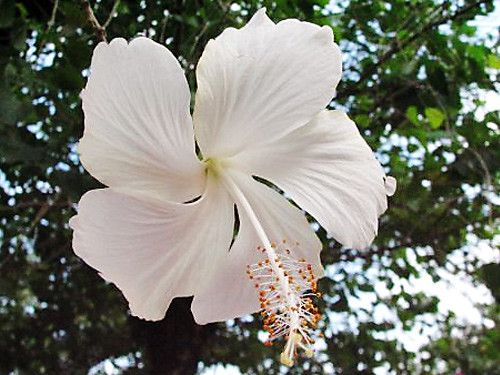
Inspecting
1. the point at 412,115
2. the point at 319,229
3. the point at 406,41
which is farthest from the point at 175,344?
the point at 406,41

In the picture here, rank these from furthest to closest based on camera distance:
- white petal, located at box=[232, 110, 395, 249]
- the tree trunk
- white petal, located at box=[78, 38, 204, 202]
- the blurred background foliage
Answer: the tree trunk < the blurred background foliage < white petal, located at box=[232, 110, 395, 249] < white petal, located at box=[78, 38, 204, 202]

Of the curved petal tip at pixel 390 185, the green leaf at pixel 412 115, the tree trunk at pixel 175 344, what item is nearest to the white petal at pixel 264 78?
the curved petal tip at pixel 390 185

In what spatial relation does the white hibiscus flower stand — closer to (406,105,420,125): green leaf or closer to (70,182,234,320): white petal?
(70,182,234,320): white petal

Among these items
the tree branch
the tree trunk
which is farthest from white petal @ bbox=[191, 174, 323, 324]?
the tree trunk

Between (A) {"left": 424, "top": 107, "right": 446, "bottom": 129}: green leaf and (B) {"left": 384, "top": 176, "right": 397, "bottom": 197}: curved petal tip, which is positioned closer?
(B) {"left": 384, "top": 176, "right": 397, "bottom": 197}: curved petal tip

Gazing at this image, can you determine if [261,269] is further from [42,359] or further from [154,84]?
[42,359]

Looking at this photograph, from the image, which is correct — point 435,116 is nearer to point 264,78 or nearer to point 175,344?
point 264,78

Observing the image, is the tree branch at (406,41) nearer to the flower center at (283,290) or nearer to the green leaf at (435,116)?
the green leaf at (435,116)

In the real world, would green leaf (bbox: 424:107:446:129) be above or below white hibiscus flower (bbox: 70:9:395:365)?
below
